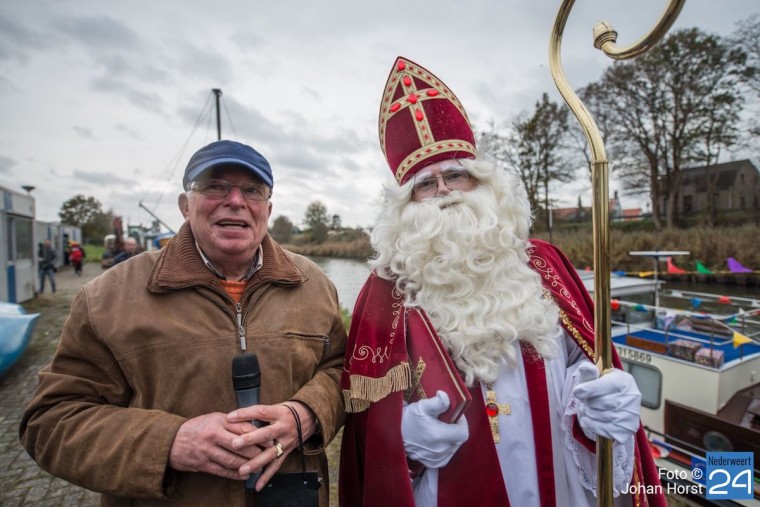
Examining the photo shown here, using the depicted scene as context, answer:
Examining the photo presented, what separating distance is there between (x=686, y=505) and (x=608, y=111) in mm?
21954

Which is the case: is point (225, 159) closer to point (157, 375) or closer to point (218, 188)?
point (218, 188)

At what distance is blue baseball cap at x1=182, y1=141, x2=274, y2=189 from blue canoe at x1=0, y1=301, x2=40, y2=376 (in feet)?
18.3

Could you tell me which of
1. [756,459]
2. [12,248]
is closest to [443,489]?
[756,459]

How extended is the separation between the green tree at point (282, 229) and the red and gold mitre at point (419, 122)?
41.0 metres

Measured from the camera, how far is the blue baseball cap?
1.52m

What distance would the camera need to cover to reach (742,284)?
44.3ft

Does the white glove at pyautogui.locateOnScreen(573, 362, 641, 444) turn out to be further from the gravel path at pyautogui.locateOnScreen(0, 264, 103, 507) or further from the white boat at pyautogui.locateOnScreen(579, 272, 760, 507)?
the gravel path at pyautogui.locateOnScreen(0, 264, 103, 507)

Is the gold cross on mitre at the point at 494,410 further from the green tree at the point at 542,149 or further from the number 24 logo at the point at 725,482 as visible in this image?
the green tree at the point at 542,149

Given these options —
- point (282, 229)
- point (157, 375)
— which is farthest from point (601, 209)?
point (282, 229)

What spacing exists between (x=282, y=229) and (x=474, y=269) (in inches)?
1754

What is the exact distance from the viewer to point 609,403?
4.41 ft

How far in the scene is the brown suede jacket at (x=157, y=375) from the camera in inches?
50.4

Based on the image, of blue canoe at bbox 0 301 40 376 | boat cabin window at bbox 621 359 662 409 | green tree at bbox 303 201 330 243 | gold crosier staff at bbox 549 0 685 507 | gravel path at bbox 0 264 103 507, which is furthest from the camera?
green tree at bbox 303 201 330 243

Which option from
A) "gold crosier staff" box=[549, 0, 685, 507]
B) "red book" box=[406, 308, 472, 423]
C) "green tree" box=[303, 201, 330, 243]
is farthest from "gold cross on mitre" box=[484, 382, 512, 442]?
"green tree" box=[303, 201, 330, 243]
